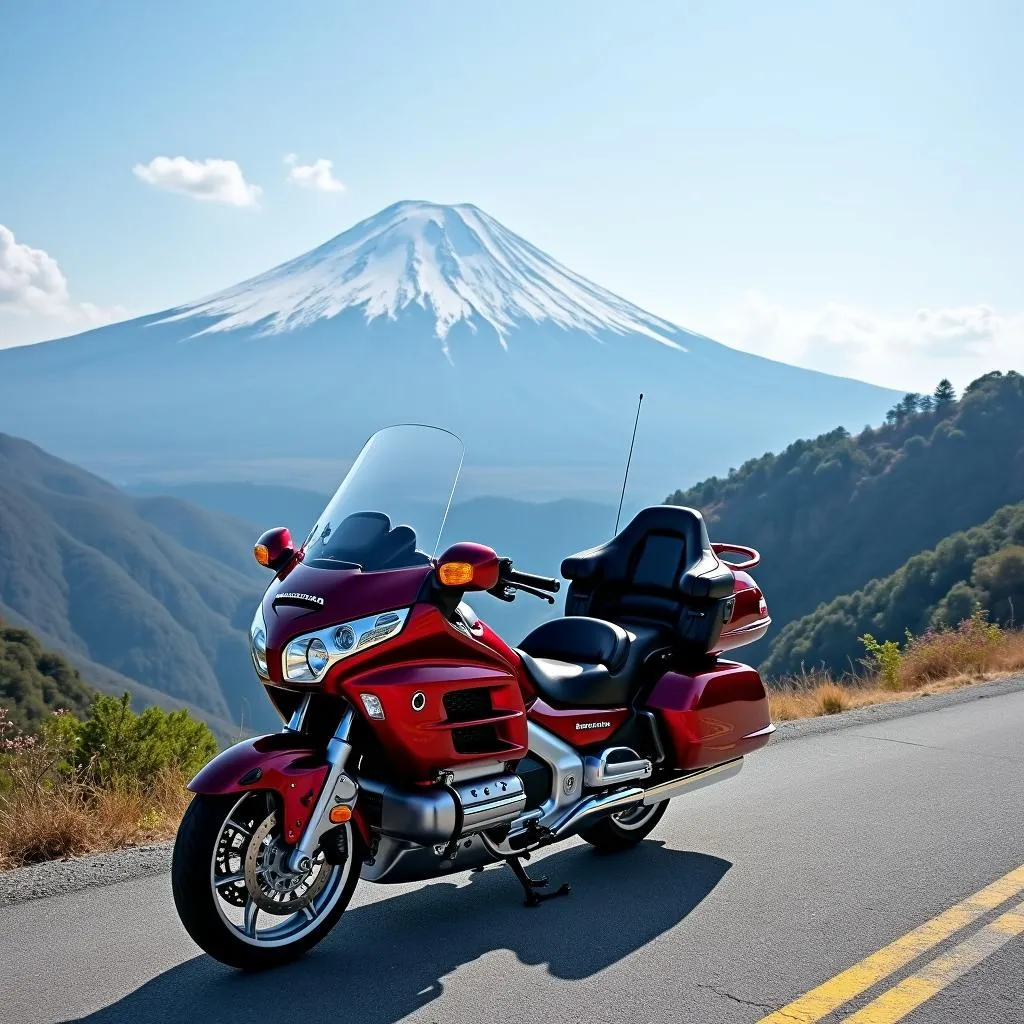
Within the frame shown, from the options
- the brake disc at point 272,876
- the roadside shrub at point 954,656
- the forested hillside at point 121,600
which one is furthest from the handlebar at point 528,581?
the forested hillside at point 121,600

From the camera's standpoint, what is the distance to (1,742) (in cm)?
766

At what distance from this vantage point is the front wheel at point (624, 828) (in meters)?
5.25

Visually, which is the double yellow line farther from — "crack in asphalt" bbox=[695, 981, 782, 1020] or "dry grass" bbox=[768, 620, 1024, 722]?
"dry grass" bbox=[768, 620, 1024, 722]

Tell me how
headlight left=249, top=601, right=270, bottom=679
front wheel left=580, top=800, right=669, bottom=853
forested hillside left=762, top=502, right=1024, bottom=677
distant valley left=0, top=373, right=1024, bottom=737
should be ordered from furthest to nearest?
forested hillside left=762, top=502, right=1024, bottom=677, distant valley left=0, top=373, right=1024, bottom=737, front wheel left=580, top=800, right=669, bottom=853, headlight left=249, top=601, right=270, bottom=679

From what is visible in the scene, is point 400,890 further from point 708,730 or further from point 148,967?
point 708,730

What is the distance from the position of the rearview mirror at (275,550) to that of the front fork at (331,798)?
28.9 inches

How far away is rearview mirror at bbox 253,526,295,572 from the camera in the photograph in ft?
14.5

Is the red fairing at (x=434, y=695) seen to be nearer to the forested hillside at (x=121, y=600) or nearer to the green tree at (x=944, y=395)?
the green tree at (x=944, y=395)

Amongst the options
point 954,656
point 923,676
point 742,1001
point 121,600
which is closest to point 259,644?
point 742,1001

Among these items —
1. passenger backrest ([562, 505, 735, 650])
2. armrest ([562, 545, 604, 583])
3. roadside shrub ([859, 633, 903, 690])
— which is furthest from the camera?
roadside shrub ([859, 633, 903, 690])

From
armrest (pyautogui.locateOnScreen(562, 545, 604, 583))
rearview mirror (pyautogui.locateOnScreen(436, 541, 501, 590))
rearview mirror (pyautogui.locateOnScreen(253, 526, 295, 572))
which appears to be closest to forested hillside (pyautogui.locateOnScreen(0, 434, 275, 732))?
armrest (pyautogui.locateOnScreen(562, 545, 604, 583))

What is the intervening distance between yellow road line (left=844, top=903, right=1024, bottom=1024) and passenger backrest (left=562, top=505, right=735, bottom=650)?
1698 millimetres

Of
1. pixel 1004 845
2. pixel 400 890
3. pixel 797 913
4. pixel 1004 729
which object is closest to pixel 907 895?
pixel 797 913

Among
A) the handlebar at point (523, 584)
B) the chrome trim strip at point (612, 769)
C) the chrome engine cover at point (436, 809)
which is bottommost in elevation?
the chrome trim strip at point (612, 769)
